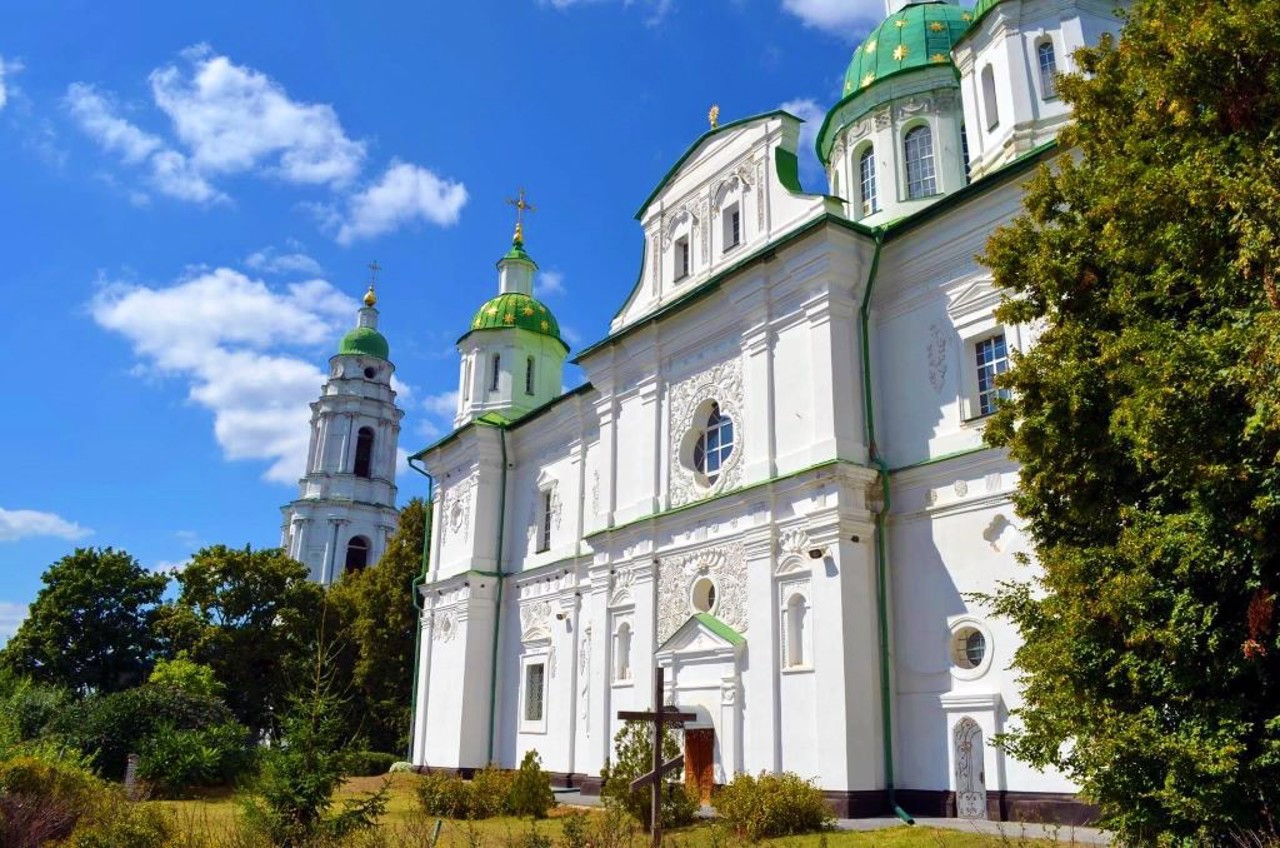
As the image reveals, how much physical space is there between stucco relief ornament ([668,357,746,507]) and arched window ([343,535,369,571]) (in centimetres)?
3602

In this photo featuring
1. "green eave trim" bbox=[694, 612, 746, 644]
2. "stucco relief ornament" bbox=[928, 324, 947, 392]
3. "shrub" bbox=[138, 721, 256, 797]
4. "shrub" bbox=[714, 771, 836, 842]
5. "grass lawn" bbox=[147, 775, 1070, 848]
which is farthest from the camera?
"shrub" bbox=[138, 721, 256, 797]

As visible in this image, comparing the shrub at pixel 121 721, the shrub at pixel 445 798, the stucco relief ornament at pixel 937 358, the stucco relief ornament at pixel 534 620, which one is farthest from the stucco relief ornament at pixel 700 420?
the shrub at pixel 121 721

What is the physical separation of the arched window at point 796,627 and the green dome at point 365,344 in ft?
140

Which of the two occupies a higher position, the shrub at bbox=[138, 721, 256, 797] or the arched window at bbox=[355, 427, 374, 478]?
the arched window at bbox=[355, 427, 374, 478]

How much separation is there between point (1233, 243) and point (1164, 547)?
2.39 m

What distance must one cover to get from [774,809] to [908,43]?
58.4 feet

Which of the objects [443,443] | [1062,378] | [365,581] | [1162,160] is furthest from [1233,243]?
[365,581]

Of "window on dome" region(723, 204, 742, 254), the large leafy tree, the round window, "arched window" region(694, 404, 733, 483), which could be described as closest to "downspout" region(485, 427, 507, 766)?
"arched window" region(694, 404, 733, 483)

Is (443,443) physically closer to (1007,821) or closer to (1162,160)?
(1007,821)

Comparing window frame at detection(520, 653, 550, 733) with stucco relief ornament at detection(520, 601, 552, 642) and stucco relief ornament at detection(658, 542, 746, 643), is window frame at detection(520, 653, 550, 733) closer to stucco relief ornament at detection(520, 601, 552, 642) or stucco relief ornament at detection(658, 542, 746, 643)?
stucco relief ornament at detection(520, 601, 552, 642)

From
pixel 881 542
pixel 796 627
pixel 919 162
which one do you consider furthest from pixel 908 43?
pixel 796 627

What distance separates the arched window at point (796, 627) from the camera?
51.7ft

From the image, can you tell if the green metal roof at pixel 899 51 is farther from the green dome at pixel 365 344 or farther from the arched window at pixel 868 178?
the green dome at pixel 365 344

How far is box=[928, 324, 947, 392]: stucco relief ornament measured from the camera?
1566 centimetres
